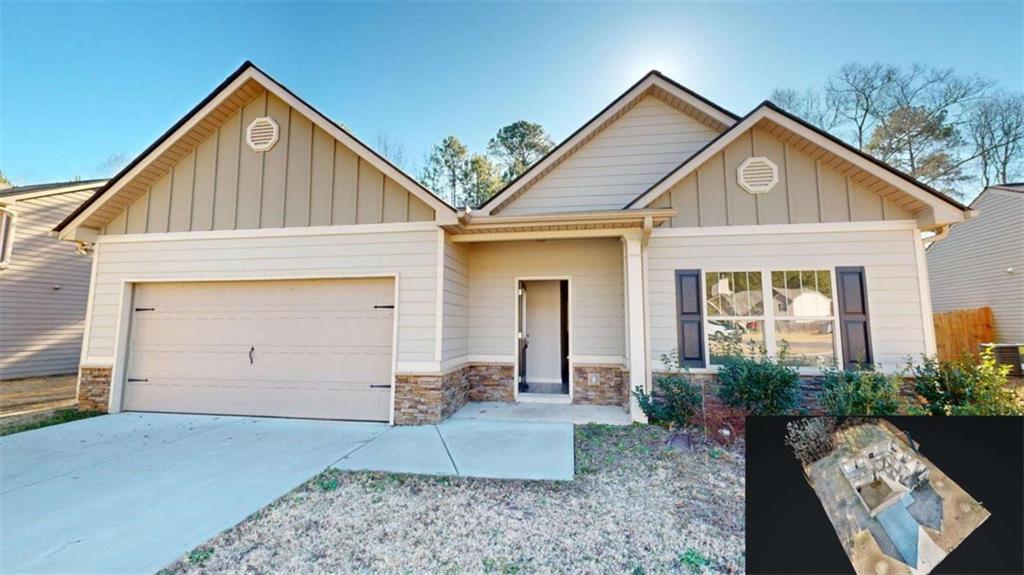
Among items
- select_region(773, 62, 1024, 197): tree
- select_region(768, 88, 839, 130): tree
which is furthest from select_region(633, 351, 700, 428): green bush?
select_region(768, 88, 839, 130): tree

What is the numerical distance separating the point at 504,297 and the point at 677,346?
3.10 m

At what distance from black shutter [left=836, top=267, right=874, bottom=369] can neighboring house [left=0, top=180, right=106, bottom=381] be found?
1675 cm

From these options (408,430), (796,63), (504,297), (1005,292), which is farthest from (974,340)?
(408,430)

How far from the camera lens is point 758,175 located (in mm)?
6398

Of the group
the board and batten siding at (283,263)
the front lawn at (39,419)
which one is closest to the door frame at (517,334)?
the board and batten siding at (283,263)

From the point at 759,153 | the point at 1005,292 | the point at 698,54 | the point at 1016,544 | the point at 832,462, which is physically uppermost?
the point at 698,54

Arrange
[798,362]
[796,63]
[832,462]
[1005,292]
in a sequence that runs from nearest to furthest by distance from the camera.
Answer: [832,462], [798,362], [796,63], [1005,292]

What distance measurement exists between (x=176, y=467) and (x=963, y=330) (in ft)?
63.1

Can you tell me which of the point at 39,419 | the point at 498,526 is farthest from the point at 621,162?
the point at 39,419

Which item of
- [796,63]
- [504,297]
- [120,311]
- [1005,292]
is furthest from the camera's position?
[1005,292]

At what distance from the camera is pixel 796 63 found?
9.62 m

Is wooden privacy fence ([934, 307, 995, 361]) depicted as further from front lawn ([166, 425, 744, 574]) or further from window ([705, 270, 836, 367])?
front lawn ([166, 425, 744, 574])

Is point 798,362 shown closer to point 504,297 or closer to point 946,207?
point 946,207

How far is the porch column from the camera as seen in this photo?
6254mm
